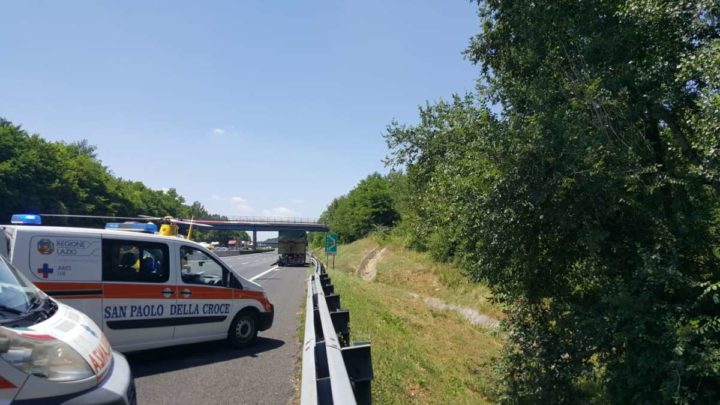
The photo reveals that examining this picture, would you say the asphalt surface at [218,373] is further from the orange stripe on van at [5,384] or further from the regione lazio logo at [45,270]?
the orange stripe on van at [5,384]

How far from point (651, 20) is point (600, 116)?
1754mm

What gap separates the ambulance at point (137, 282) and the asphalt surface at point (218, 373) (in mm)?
331

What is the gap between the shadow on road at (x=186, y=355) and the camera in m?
6.72

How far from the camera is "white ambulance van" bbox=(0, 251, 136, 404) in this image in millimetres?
2797

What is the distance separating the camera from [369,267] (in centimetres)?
3791

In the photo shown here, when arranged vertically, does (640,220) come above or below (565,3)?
below

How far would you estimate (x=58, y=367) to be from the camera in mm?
3039

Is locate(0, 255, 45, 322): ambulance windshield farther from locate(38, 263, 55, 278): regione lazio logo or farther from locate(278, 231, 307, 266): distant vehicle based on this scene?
locate(278, 231, 307, 266): distant vehicle

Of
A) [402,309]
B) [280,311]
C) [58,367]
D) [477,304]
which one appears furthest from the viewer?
[477,304]

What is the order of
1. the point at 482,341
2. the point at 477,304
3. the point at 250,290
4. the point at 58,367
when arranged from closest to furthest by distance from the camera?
the point at 58,367 < the point at 250,290 < the point at 482,341 < the point at 477,304

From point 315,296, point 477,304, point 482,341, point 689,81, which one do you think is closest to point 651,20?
point 689,81

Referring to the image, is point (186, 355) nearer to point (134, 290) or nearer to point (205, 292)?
point (205, 292)

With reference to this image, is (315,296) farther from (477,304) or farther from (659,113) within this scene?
(477,304)

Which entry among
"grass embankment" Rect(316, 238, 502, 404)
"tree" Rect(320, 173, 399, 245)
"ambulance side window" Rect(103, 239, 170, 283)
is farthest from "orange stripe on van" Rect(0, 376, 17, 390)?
"tree" Rect(320, 173, 399, 245)
